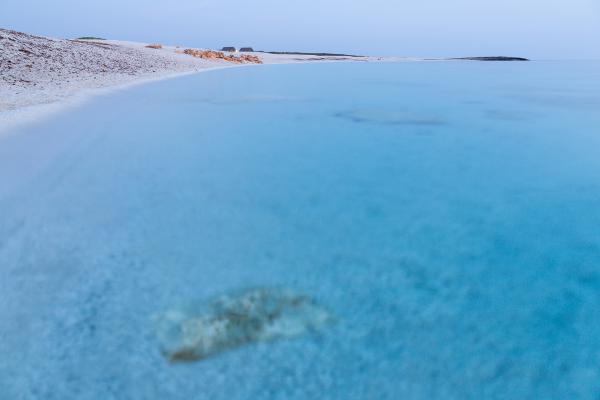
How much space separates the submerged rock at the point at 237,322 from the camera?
2592 mm

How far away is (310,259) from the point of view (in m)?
3.63

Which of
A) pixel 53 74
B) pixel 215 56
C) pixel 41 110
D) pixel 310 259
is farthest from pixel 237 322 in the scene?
pixel 215 56

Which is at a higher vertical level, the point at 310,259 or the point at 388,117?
the point at 388,117

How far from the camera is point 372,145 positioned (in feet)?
25.2

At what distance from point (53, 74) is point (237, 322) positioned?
13.8 metres

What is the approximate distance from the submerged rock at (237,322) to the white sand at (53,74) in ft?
19.3

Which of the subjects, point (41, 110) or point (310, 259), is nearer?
point (310, 259)

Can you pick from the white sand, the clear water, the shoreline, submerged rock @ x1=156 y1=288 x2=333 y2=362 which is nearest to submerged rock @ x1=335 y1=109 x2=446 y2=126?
the clear water

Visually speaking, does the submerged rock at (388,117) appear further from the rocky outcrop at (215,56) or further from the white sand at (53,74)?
the rocky outcrop at (215,56)

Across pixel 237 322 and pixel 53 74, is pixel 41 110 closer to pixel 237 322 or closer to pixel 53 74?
pixel 53 74

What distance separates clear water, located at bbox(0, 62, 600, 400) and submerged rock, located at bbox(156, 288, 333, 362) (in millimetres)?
82

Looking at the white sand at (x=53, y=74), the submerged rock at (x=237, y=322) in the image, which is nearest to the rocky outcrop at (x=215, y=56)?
the white sand at (x=53, y=74)

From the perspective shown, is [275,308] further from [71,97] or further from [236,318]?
[71,97]

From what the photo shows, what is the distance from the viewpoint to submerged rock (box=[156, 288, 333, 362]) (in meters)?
2.59
